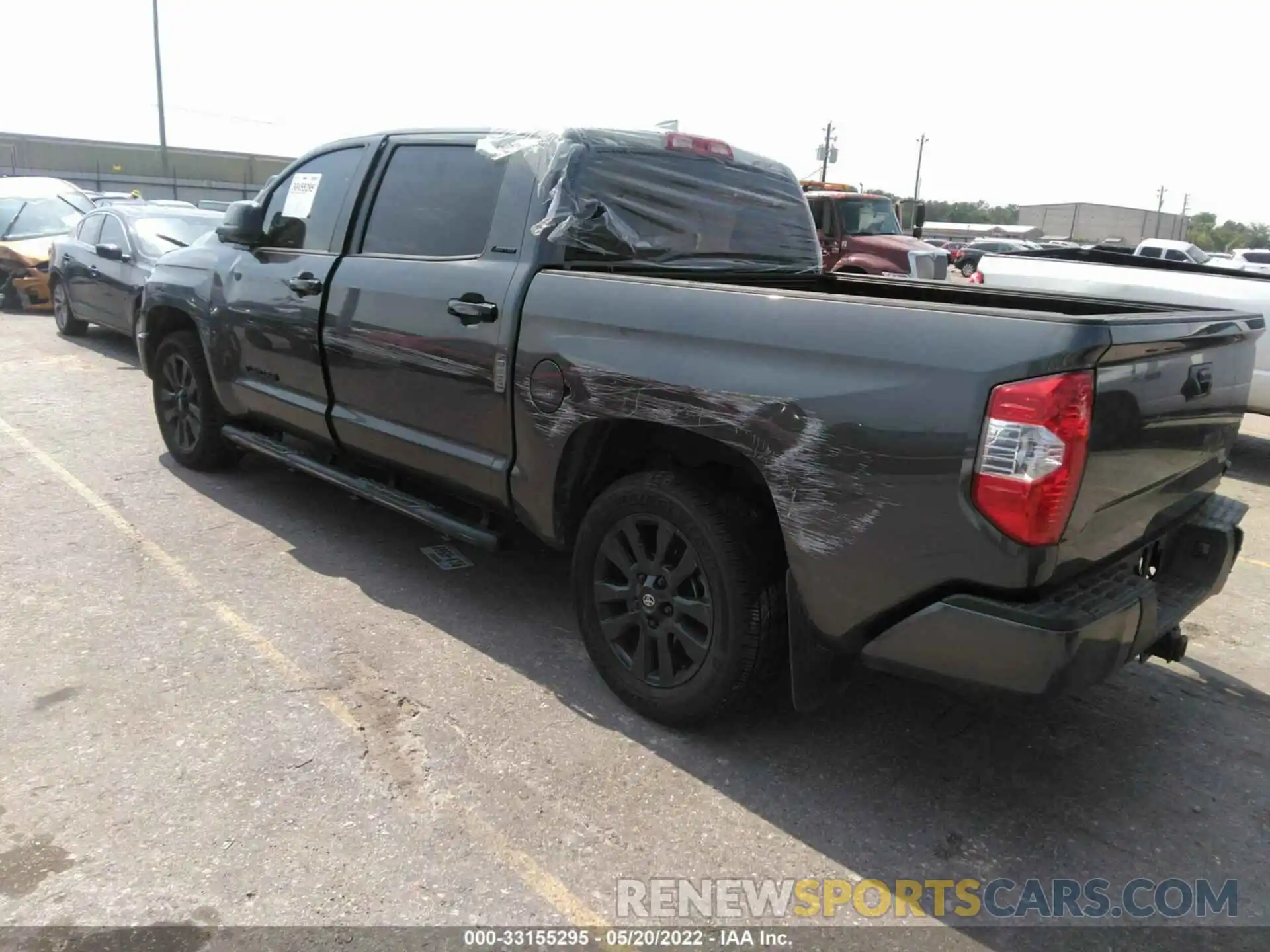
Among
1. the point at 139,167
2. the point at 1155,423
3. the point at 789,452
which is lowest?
the point at 789,452

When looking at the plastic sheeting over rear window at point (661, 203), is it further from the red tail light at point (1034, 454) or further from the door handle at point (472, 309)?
the red tail light at point (1034, 454)

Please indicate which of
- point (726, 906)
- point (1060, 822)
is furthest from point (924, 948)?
point (1060, 822)

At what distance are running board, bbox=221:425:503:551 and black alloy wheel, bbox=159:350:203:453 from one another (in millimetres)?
342

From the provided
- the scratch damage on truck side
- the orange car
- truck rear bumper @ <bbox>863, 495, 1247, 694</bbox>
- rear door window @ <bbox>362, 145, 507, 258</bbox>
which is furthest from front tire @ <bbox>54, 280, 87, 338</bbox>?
truck rear bumper @ <bbox>863, 495, 1247, 694</bbox>

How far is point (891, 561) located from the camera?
2.43 meters

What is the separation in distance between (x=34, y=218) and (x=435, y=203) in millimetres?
13139

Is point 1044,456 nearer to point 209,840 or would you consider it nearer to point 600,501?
point 600,501

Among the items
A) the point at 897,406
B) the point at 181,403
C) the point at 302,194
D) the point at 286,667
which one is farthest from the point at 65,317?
the point at 897,406

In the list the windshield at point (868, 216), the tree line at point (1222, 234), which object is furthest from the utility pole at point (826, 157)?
the tree line at point (1222, 234)

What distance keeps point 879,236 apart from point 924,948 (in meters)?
12.6

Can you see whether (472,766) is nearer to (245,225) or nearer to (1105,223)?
(245,225)

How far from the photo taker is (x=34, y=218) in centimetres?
1403

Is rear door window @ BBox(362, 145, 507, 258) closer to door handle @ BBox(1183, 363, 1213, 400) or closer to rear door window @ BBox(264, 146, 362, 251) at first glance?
rear door window @ BBox(264, 146, 362, 251)

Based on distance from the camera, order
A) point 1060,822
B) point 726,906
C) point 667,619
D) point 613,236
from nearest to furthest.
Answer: point 726,906, point 1060,822, point 667,619, point 613,236
